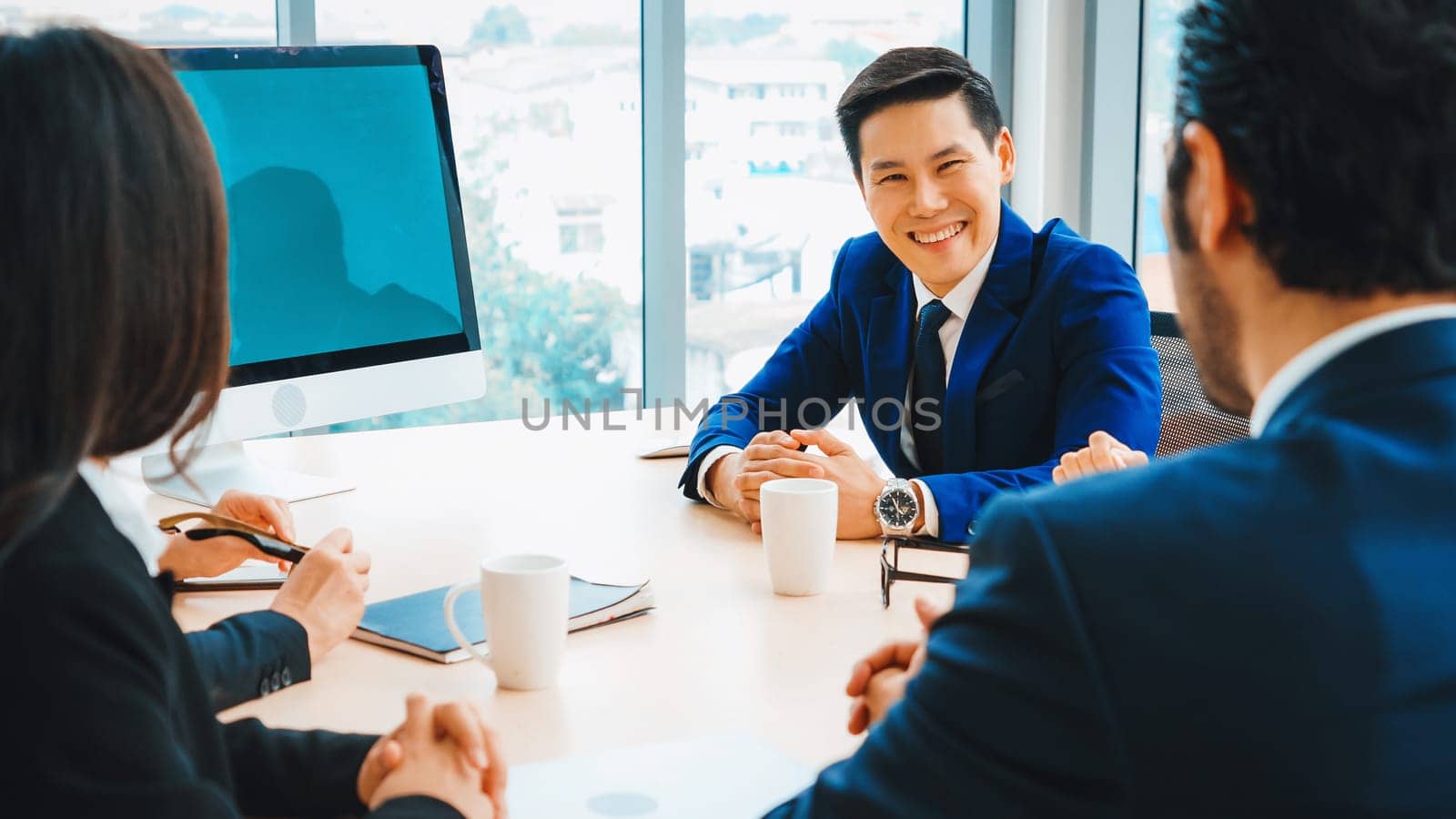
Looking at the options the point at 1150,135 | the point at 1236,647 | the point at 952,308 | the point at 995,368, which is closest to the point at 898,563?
the point at 995,368

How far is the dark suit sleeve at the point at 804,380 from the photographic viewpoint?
2.08 metres

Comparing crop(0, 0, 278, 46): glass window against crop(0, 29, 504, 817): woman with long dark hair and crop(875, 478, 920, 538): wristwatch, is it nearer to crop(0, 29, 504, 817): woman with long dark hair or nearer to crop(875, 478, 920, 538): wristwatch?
crop(875, 478, 920, 538): wristwatch

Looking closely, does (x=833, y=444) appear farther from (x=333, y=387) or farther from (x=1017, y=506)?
(x=1017, y=506)

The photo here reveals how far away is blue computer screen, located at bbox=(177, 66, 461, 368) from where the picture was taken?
164cm

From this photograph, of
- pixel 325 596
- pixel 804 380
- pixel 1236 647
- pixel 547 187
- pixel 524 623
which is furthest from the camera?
pixel 547 187

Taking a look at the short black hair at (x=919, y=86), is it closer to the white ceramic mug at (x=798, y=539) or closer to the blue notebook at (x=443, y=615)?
the white ceramic mug at (x=798, y=539)

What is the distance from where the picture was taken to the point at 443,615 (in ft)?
4.09

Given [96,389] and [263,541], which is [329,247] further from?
[96,389]

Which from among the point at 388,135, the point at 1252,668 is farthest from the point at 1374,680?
the point at 388,135

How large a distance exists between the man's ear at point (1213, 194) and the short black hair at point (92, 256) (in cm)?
57

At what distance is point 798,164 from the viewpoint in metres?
3.62

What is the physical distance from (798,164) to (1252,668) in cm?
312

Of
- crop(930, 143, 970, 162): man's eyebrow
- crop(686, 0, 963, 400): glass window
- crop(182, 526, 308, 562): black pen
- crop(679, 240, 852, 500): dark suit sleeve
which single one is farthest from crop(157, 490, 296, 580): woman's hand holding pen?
crop(686, 0, 963, 400): glass window

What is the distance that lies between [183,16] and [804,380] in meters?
1.69
